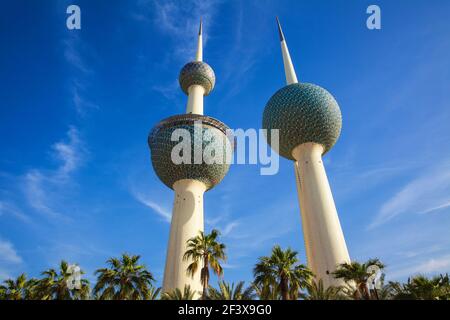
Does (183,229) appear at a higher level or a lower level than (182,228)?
lower

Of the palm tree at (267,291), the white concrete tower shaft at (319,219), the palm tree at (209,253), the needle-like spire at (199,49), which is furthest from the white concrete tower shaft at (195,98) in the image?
the palm tree at (267,291)

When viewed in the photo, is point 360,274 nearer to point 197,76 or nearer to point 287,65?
point 287,65

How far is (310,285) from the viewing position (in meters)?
24.2

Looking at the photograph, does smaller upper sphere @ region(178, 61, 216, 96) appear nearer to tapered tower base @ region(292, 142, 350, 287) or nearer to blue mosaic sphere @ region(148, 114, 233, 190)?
blue mosaic sphere @ region(148, 114, 233, 190)

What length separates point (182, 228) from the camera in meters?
47.5

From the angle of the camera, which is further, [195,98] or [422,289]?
[195,98]

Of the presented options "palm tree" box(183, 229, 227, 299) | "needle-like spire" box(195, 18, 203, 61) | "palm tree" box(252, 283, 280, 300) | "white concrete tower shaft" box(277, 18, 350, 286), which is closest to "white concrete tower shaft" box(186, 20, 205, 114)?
"needle-like spire" box(195, 18, 203, 61)

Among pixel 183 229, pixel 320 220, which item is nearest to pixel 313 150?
pixel 320 220

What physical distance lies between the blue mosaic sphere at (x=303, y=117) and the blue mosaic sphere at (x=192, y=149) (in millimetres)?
9463

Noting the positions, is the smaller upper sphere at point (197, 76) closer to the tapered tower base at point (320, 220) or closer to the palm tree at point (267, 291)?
the tapered tower base at point (320, 220)

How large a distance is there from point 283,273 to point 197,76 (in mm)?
55585
